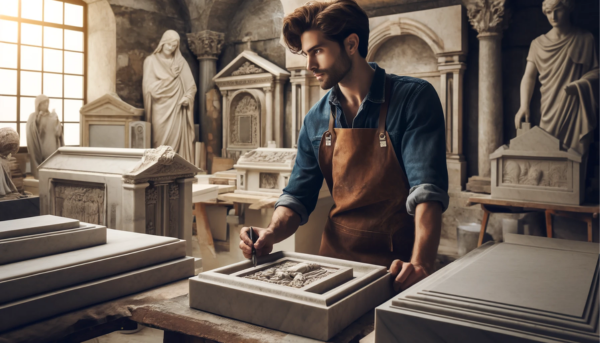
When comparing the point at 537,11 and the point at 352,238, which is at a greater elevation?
the point at 537,11

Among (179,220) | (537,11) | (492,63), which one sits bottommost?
(179,220)

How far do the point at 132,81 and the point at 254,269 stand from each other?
9.79m

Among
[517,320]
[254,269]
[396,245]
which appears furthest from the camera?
[396,245]

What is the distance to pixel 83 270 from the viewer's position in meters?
1.51

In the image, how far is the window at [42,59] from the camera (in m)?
9.20

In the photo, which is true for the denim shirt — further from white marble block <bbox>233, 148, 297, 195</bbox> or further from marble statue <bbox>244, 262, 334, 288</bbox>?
white marble block <bbox>233, 148, 297, 195</bbox>

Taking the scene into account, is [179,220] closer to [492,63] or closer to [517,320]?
[517,320]

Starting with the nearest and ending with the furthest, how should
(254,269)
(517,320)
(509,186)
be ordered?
(517,320)
(254,269)
(509,186)

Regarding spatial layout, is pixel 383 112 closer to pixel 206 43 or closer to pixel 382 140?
pixel 382 140

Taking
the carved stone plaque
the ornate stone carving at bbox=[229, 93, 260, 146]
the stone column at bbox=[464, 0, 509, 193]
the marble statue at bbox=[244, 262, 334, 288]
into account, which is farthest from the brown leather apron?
the ornate stone carving at bbox=[229, 93, 260, 146]

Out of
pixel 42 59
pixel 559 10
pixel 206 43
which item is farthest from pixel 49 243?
pixel 206 43

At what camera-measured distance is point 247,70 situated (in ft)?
33.1

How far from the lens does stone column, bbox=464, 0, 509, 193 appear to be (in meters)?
6.66

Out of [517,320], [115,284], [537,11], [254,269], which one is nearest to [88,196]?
[115,284]
